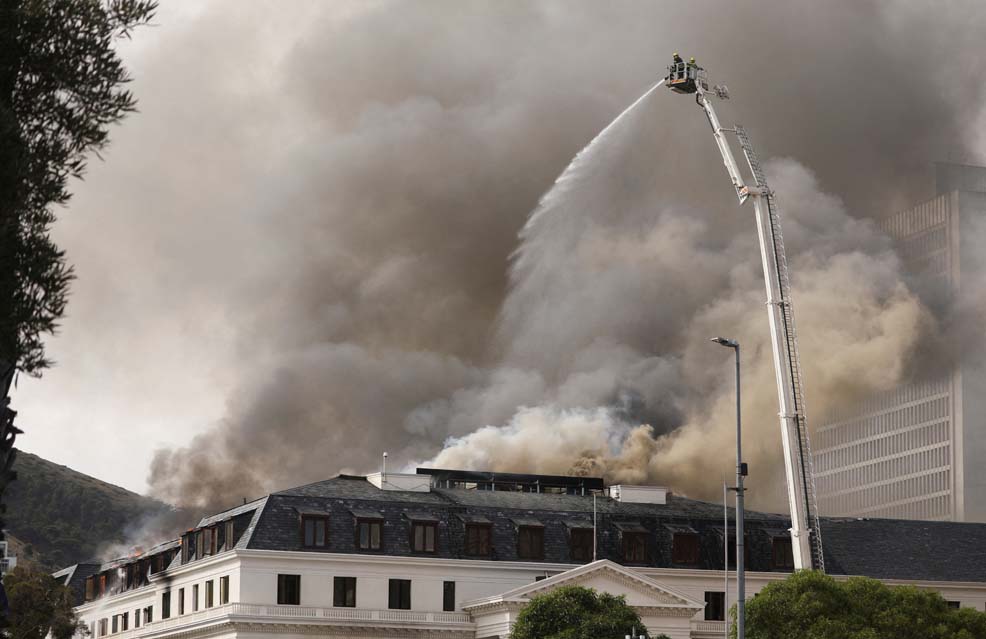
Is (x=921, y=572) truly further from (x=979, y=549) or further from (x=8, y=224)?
(x=8, y=224)

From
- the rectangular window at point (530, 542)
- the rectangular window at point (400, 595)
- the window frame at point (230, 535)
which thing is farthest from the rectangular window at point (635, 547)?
the window frame at point (230, 535)

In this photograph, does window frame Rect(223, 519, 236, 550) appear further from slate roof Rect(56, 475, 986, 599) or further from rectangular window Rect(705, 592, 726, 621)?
rectangular window Rect(705, 592, 726, 621)

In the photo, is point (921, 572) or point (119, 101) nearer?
point (119, 101)

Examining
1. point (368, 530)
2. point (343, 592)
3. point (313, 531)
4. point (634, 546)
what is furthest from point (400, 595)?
point (634, 546)

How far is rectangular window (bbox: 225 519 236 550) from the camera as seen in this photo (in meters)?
124

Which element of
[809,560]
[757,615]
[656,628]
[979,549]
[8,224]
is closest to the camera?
[8,224]

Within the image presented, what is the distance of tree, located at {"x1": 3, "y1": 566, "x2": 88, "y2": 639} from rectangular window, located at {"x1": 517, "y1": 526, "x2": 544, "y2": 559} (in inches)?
1424

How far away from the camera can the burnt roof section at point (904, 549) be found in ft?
449

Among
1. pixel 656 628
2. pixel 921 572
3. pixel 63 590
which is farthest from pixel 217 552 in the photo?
pixel 921 572

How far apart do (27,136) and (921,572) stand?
386 feet

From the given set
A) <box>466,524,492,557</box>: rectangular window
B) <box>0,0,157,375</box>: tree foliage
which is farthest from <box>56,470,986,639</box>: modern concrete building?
<box>0,0,157,375</box>: tree foliage

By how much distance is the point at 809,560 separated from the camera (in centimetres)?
11131

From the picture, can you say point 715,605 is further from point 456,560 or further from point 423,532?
point 423,532

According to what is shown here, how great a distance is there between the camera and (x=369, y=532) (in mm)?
125625
